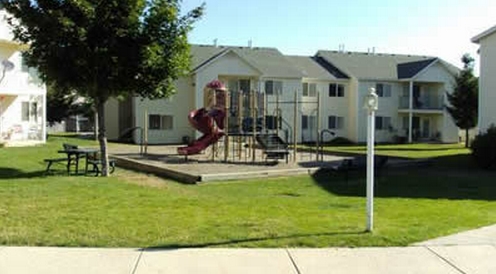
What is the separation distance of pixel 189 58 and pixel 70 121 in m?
57.6

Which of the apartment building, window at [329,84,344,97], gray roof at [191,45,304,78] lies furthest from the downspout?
gray roof at [191,45,304,78]

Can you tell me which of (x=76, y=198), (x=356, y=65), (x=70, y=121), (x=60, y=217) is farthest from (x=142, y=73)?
(x=70, y=121)

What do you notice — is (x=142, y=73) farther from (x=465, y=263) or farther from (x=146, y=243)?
(x=465, y=263)

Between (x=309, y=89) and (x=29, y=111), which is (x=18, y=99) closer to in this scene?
(x=29, y=111)

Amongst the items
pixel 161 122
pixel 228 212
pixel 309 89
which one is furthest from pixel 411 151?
pixel 228 212

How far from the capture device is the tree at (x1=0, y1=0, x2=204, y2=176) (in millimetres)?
16922

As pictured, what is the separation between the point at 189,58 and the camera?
61.6ft

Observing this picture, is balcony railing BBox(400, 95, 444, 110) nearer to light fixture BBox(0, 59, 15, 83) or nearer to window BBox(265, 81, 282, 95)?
window BBox(265, 81, 282, 95)

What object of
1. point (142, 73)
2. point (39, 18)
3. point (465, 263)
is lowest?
point (465, 263)

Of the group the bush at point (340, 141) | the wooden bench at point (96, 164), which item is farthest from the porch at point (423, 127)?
the wooden bench at point (96, 164)

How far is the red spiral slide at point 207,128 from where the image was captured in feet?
86.5

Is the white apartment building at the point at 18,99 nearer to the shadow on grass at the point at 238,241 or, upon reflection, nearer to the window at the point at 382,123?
the shadow on grass at the point at 238,241

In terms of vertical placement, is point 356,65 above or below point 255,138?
above

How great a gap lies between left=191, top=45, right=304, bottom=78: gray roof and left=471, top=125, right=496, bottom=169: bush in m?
23.5
